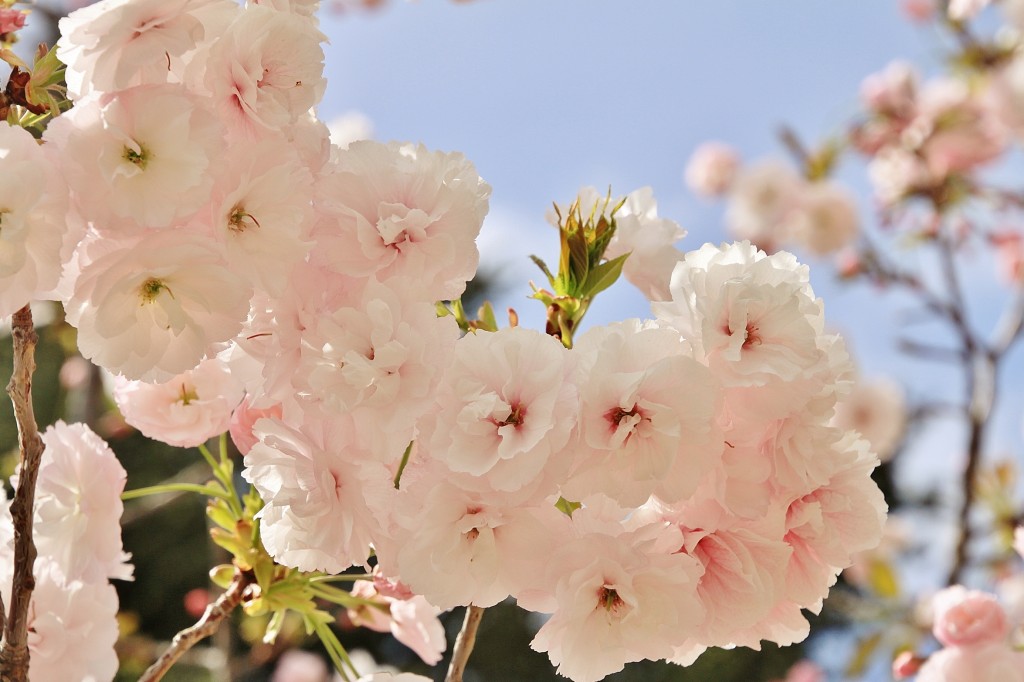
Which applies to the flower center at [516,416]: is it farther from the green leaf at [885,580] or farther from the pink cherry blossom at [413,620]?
the green leaf at [885,580]

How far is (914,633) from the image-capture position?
2031 mm

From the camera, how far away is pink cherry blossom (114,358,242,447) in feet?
2.67

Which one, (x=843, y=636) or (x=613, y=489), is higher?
(x=613, y=489)

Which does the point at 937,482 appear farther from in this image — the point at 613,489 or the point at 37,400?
the point at 613,489

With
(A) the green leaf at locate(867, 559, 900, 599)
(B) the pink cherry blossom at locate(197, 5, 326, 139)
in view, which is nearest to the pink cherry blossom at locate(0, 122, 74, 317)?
(B) the pink cherry blossom at locate(197, 5, 326, 139)

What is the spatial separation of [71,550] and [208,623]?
123 millimetres

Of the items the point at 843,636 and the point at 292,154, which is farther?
the point at 843,636

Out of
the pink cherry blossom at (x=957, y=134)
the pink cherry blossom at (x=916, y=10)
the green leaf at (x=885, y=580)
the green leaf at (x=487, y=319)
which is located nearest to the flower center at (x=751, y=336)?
the green leaf at (x=487, y=319)

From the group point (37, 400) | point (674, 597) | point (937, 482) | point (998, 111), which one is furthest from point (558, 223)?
point (937, 482)

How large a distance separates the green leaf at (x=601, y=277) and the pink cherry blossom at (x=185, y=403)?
1.02 feet

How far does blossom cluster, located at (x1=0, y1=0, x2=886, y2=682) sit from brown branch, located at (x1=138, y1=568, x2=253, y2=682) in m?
0.18

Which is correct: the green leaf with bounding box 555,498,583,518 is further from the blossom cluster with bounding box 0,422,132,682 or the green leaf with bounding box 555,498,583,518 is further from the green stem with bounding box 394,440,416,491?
the blossom cluster with bounding box 0,422,132,682

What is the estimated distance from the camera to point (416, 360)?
1.87 feet

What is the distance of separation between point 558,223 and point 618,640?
0.32 metres
